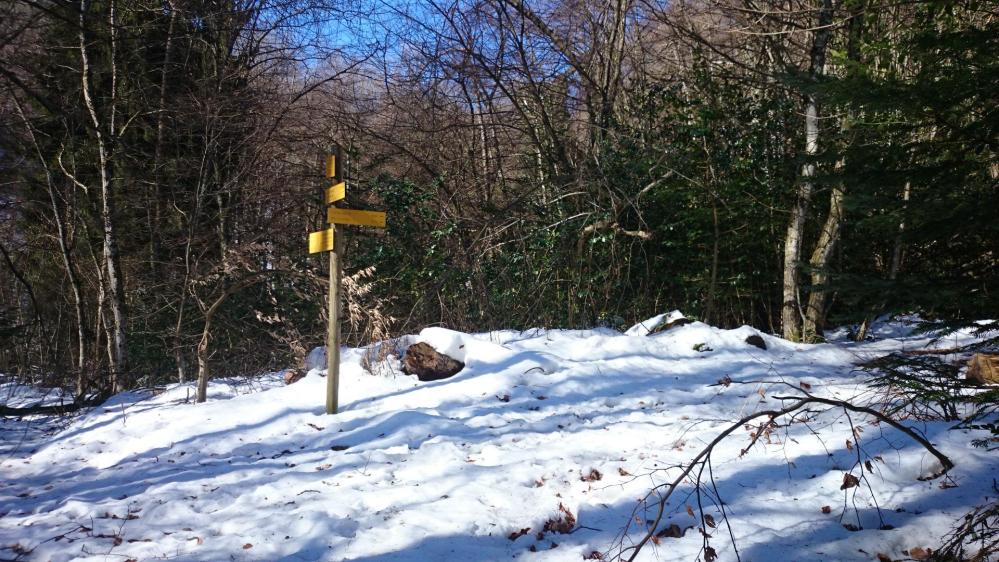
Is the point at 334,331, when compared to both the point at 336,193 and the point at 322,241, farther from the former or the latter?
the point at 336,193

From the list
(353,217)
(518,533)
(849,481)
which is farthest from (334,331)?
(849,481)

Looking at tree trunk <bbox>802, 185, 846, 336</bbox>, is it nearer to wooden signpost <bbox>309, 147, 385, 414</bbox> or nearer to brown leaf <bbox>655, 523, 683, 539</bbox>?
wooden signpost <bbox>309, 147, 385, 414</bbox>

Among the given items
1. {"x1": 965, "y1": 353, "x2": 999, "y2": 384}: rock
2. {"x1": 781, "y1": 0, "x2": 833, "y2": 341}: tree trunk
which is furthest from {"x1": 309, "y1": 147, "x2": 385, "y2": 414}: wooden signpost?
{"x1": 781, "y1": 0, "x2": 833, "y2": 341}: tree trunk

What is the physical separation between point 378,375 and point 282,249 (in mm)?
5516

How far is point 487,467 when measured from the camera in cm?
466

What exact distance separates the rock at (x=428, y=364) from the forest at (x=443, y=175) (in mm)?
1780

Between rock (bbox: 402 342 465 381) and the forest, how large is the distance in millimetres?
1780

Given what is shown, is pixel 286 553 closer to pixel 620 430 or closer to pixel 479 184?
pixel 620 430

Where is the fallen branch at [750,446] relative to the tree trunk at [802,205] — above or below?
below

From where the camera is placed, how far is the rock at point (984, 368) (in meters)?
5.57

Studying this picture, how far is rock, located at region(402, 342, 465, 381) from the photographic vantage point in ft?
23.0

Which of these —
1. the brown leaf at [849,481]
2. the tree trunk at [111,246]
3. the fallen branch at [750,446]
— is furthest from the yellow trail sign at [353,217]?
the tree trunk at [111,246]

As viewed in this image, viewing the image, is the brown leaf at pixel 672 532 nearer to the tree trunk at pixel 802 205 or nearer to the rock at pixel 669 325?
the rock at pixel 669 325

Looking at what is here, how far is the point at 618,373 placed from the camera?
694 centimetres
